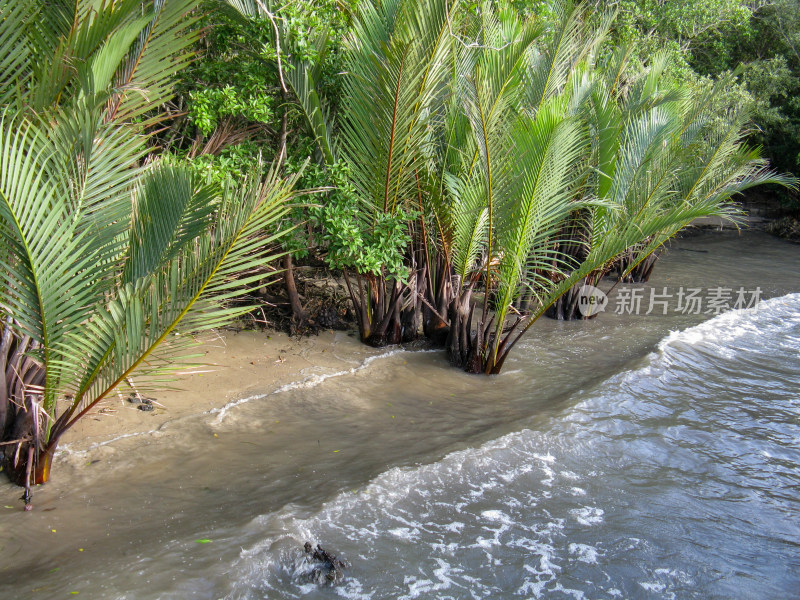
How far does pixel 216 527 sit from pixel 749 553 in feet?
8.76

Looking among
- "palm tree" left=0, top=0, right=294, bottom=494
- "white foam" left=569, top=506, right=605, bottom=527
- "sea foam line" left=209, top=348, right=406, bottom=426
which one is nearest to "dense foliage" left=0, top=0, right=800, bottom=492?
"palm tree" left=0, top=0, right=294, bottom=494

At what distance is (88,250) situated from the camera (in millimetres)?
2973

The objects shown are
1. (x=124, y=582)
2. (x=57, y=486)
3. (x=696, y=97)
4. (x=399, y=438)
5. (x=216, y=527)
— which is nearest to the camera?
(x=124, y=582)

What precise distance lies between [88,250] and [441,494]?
7.10ft

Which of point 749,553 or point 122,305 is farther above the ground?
point 122,305

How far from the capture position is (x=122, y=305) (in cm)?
275

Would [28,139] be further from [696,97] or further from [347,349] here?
[696,97]

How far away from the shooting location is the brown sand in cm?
378

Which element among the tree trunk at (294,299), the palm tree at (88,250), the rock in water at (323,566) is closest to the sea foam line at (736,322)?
the tree trunk at (294,299)

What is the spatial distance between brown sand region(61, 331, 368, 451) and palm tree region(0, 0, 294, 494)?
15.7 inches

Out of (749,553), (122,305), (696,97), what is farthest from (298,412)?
(696,97)

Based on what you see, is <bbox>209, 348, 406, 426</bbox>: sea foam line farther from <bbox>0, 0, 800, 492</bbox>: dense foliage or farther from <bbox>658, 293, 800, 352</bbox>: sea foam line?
<bbox>658, 293, 800, 352</bbox>: sea foam line

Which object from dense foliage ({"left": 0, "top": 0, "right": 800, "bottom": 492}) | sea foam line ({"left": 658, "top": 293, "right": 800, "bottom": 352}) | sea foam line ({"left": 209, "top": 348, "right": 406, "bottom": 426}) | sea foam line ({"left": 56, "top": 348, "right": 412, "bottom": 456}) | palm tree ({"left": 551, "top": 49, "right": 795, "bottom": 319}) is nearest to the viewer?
dense foliage ({"left": 0, "top": 0, "right": 800, "bottom": 492})

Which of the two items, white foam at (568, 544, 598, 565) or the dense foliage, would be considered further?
white foam at (568, 544, 598, 565)
